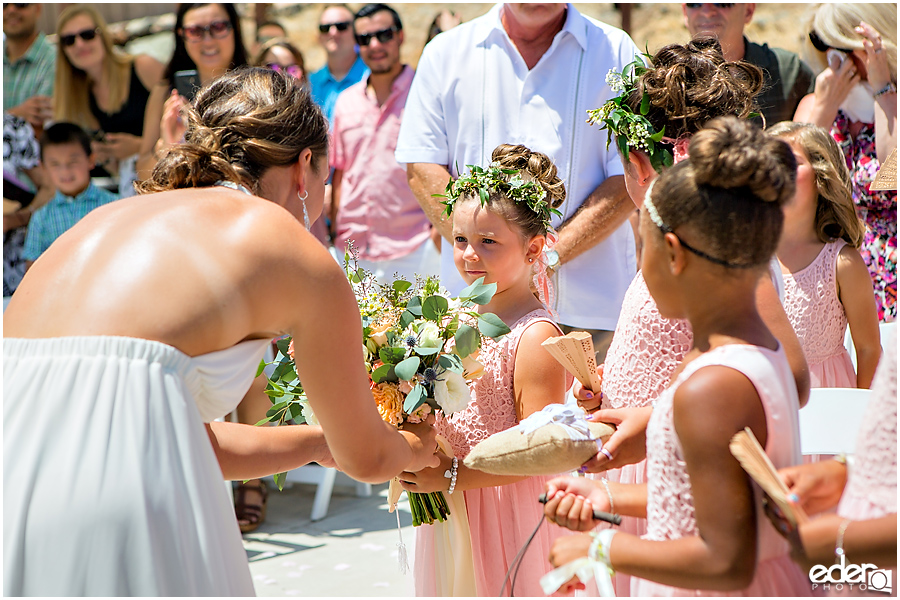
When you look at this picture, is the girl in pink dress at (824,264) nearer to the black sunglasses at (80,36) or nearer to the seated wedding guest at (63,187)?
the seated wedding guest at (63,187)

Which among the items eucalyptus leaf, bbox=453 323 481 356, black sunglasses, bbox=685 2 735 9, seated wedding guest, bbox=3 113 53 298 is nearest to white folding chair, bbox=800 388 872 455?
eucalyptus leaf, bbox=453 323 481 356

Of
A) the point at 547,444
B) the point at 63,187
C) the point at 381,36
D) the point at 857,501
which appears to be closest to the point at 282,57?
the point at 381,36

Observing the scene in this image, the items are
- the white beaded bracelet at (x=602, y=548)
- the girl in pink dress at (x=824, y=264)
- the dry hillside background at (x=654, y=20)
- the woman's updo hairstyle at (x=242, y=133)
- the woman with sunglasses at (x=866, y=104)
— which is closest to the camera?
the white beaded bracelet at (x=602, y=548)


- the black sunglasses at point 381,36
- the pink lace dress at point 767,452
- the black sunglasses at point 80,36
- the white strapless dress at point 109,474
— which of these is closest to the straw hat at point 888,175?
the pink lace dress at point 767,452

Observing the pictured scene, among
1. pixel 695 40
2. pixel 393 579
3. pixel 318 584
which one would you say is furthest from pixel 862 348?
pixel 318 584

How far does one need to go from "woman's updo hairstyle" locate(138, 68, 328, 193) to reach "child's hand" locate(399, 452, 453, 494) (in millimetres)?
976

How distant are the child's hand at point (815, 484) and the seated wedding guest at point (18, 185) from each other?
633 centimetres

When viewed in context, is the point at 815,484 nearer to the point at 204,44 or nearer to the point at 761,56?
the point at 761,56

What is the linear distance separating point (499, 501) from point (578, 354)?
69 centimetres

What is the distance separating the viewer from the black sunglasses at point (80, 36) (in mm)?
6586

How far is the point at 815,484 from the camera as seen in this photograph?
156cm

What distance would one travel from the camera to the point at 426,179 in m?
4.21

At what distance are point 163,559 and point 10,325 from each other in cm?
66

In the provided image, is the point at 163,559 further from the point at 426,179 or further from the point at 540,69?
the point at 540,69
